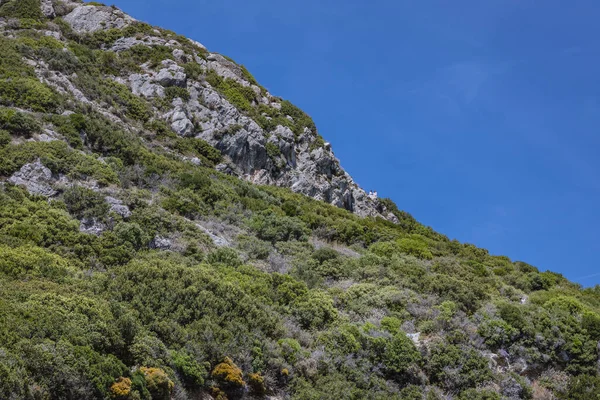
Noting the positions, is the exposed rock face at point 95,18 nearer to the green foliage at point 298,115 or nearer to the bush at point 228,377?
the green foliage at point 298,115

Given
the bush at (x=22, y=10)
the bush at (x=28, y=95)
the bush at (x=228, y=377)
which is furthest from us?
the bush at (x=22, y=10)

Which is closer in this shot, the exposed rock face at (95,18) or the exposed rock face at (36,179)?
the exposed rock face at (36,179)

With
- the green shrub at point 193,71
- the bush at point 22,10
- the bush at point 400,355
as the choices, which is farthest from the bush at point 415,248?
the bush at point 22,10

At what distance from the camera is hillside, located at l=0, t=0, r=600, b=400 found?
358 inches

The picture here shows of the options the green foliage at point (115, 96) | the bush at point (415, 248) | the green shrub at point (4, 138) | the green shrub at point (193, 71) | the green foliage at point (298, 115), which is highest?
the green foliage at point (298, 115)

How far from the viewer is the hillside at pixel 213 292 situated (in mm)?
9086

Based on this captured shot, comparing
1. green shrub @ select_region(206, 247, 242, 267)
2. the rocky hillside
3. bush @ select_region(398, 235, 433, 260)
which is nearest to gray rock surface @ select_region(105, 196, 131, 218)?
green shrub @ select_region(206, 247, 242, 267)

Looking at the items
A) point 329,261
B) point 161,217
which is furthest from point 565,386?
point 161,217

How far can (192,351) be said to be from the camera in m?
9.99

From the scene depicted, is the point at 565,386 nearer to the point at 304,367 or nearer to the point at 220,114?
the point at 304,367

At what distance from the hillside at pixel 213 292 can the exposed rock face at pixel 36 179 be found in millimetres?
58

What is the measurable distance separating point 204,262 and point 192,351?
5672 mm

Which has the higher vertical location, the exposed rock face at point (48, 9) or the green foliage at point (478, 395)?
the exposed rock face at point (48, 9)

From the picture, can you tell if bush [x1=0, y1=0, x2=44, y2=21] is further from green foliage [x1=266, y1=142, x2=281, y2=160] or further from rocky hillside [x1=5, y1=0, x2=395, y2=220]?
green foliage [x1=266, y1=142, x2=281, y2=160]
